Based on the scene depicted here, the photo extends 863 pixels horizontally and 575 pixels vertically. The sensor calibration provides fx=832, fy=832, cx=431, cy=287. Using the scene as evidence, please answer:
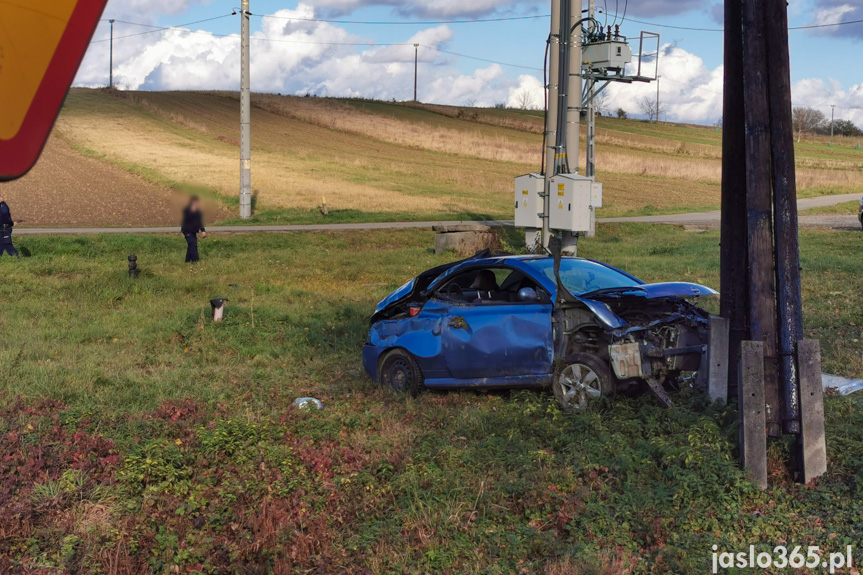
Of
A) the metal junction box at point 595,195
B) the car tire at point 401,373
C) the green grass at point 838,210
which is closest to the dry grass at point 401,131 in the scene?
the green grass at point 838,210

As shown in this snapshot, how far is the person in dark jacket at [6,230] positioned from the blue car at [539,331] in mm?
12622

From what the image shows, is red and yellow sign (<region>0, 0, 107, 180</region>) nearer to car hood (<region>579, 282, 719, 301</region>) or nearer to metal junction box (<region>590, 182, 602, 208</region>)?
car hood (<region>579, 282, 719, 301</region>)

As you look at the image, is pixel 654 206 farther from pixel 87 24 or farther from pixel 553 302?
pixel 87 24

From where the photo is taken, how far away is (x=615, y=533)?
16.9 feet

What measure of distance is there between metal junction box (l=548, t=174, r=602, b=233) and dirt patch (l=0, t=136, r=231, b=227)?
11.5 metres

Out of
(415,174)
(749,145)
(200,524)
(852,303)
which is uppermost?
(415,174)

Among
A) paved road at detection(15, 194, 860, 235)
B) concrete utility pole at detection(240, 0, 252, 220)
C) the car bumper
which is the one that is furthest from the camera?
concrete utility pole at detection(240, 0, 252, 220)

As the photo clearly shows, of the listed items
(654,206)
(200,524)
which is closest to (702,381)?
(200,524)

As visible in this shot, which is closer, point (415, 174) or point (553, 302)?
point (553, 302)

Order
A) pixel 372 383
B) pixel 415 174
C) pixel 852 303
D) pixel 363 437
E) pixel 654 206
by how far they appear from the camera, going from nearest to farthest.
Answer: pixel 363 437 < pixel 372 383 < pixel 852 303 < pixel 654 206 < pixel 415 174

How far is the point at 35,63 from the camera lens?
1.19 meters

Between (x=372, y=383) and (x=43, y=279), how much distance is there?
412 inches

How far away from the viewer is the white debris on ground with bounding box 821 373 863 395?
25.7 feet

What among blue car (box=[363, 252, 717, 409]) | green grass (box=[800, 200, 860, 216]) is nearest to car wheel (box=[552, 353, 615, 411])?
blue car (box=[363, 252, 717, 409])
